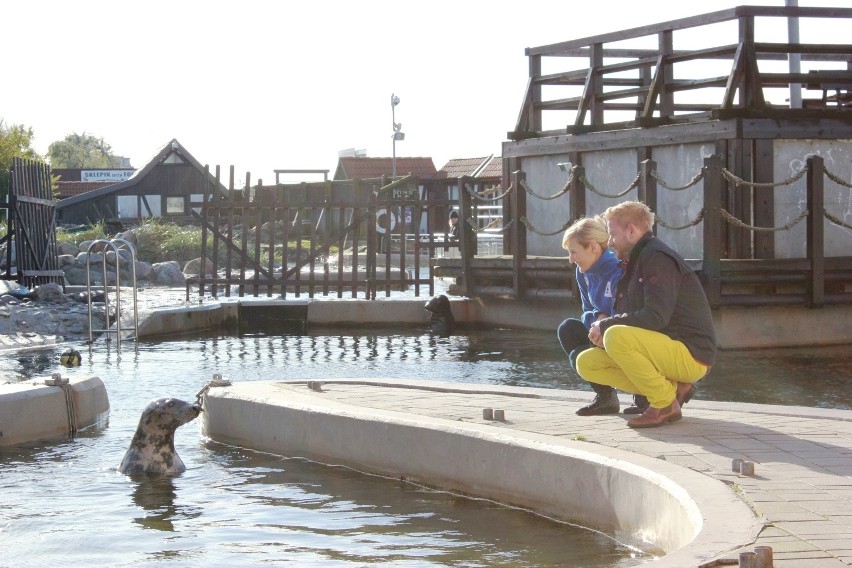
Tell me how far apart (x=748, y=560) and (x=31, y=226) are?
2083cm

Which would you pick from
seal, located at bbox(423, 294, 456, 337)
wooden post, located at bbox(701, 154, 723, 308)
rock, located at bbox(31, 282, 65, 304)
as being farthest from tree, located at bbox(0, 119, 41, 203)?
wooden post, located at bbox(701, 154, 723, 308)

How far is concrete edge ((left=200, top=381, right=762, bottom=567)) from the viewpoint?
5.27 metres

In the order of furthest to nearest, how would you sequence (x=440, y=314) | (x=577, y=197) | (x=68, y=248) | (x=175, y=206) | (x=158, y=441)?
(x=175, y=206), (x=68, y=248), (x=440, y=314), (x=577, y=197), (x=158, y=441)

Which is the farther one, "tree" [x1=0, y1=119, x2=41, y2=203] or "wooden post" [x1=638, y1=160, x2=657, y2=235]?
"tree" [x1=0, y1=119, x2=41, y2=203]

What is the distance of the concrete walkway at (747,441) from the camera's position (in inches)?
191

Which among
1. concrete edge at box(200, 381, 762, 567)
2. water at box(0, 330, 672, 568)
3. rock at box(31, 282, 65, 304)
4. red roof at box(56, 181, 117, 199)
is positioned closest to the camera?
concrete edge at box(200, 381, 762, 567)

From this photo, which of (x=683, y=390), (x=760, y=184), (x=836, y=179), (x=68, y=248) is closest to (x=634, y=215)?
(x=683, y=390)

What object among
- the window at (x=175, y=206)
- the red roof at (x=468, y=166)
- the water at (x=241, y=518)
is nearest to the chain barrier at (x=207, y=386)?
the water at (x=241, y=518)

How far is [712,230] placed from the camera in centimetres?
1439

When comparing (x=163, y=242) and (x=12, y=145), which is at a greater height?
(x=12, y=145)

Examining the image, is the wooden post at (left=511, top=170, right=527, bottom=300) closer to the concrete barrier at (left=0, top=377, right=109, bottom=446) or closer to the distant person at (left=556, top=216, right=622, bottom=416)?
the concrete barrier at (left=0, top=377, right=109, bottom=446)

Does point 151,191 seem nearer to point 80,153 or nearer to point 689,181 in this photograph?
point 689,181

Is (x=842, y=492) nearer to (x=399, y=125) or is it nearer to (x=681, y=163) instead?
(x=681, y=163)

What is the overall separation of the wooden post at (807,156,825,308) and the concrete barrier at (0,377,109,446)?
27.0ft
